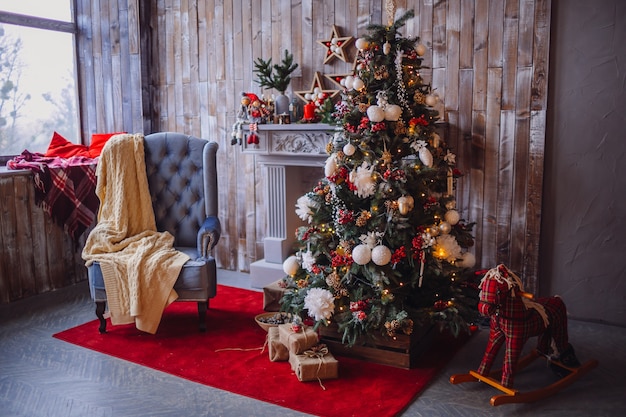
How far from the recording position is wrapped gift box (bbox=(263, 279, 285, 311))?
406cm

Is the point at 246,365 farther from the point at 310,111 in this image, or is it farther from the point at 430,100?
the point at 310,111

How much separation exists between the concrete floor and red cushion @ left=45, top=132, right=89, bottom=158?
186 cm

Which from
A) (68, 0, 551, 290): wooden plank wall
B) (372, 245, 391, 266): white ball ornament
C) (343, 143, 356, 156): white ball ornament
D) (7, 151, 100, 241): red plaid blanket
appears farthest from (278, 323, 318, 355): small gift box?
(7, 151, 100, 241): red plaid blanket

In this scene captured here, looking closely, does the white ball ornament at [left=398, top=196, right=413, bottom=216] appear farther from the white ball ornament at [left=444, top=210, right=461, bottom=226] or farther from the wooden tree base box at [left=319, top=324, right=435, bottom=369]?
the wooden tree base box at [left=319, top=324, right=435, bottom=369]

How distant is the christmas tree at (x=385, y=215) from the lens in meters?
3.26

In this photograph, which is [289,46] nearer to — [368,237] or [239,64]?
[239,64]

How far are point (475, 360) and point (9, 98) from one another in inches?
171

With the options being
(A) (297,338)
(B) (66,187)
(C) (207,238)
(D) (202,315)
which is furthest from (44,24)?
(A) (297,338)

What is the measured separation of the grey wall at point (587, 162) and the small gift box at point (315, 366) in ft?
5.93

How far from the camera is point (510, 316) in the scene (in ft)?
9.48

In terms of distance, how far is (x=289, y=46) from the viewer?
15.7 ft

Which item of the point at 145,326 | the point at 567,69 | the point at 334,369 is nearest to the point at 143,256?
the point at 145,326

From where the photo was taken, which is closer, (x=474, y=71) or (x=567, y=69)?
(x=567, y=69)

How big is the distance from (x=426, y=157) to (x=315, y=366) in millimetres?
1290
